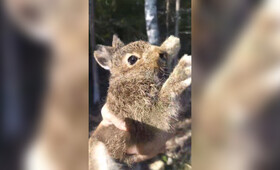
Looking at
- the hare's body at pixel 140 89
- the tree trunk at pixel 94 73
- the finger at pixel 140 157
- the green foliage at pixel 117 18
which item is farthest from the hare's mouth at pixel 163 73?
the finger at pixel 140 157

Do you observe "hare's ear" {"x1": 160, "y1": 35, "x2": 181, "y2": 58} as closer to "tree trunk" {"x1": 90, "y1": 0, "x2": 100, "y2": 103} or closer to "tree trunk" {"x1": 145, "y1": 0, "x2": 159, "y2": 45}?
"tree trunk" {"x1": 145, "y1": 0, "x2": 159, "y2": 45}

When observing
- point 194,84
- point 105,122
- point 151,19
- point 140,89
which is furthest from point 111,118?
point 151,19

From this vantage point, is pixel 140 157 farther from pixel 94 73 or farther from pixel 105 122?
pixel 94 73

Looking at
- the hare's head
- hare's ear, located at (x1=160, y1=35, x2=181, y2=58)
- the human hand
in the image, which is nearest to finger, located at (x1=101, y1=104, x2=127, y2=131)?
the human hand

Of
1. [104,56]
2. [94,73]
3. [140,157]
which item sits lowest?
[140,157]

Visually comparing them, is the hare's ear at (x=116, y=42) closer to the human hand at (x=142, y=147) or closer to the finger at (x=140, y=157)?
the human hand at (x=142, y=147)

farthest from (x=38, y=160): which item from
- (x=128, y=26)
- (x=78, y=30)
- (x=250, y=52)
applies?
(x=250, y=52)
